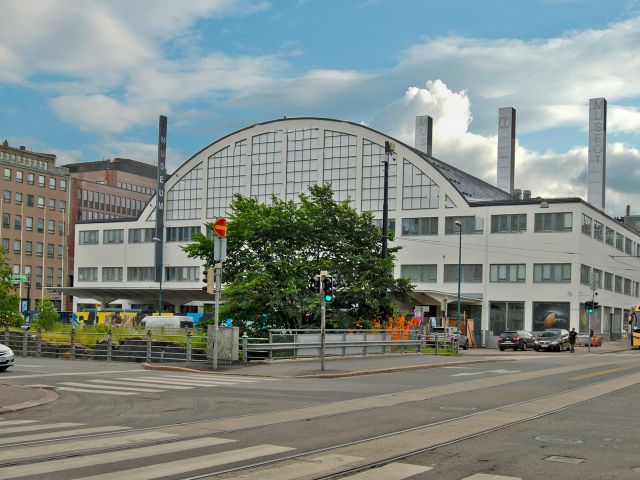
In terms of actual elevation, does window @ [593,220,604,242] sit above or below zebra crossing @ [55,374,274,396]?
above

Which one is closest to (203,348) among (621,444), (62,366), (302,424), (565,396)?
(62,366)

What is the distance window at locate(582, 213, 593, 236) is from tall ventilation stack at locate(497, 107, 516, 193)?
2022 cm

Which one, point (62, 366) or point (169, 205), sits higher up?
point (169, 205)

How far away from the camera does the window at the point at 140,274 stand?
3690 inches

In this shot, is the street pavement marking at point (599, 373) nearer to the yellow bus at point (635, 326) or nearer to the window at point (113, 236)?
the yellow bus at point (635, 326)

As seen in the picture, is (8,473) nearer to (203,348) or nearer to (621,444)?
(621,444)

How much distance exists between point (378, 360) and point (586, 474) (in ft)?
74.4

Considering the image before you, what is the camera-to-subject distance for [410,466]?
941 centimetres

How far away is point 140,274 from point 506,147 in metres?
46.1

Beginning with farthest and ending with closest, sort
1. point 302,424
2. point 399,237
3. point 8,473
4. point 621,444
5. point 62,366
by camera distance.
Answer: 1. point 399,237
2. point 62,366
3. point 302,424
4. point 621,444
5. point 8,473

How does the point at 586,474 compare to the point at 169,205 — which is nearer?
the point at 586,474

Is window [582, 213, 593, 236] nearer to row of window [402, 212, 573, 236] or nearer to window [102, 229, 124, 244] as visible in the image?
row of window [402, 212, 573, 236]

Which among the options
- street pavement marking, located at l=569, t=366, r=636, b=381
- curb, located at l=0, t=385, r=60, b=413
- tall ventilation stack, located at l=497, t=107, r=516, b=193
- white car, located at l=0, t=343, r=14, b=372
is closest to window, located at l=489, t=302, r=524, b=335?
tall ventilation stack, located at l=497, t=107, r=516, b=193

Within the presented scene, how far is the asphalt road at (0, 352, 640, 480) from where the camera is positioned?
9.18 metres
